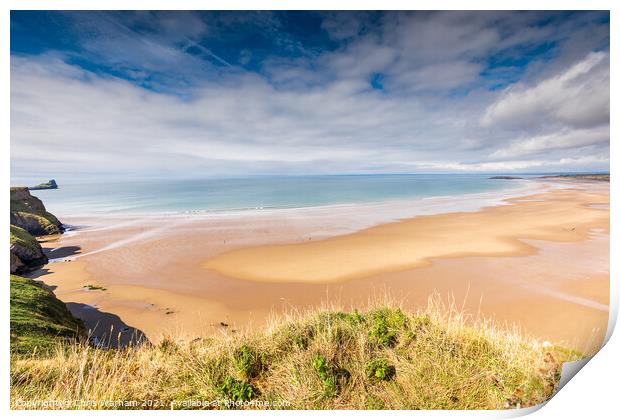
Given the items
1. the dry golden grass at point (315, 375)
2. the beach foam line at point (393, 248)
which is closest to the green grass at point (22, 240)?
the beach foam line at point (393, 248)

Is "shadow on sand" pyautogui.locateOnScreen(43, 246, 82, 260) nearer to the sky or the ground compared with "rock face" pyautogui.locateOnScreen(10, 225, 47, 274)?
nearer to the ground

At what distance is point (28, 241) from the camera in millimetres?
8453

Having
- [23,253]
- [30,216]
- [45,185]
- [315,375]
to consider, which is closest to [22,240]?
[23,253]

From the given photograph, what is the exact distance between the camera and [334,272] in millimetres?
7895

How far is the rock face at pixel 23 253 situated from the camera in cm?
760

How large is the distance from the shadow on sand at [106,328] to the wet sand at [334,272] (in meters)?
Result: 0.08

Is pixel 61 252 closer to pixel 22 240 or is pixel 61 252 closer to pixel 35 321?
pixel 22 240

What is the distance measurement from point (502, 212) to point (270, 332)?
19478 mm

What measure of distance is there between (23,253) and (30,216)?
6867 mm

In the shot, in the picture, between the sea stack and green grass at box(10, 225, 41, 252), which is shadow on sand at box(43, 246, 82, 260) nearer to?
green grass at box(10, 225, 41, 252)

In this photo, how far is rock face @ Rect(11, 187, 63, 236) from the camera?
12414 mm

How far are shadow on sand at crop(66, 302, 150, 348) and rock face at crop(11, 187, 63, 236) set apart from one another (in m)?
10.0

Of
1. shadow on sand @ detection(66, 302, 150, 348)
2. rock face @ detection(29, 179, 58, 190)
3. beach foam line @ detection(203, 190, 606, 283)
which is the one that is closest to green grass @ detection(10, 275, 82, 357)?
shadow on sand @ detection(66, 302, 150, 348)

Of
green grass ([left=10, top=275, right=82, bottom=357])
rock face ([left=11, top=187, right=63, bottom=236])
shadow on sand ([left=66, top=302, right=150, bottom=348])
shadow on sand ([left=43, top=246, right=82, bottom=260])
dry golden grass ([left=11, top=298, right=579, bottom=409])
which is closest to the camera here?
dry golden grass ([left=11, top=298, right=579, bottom=409])
